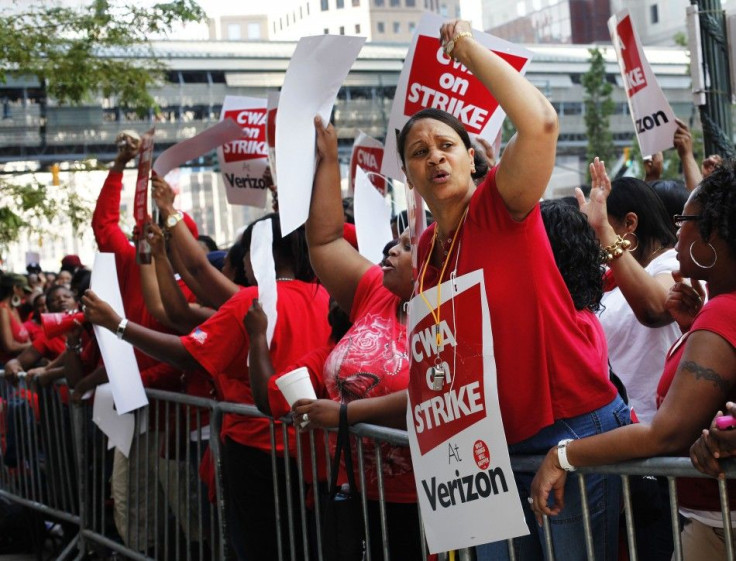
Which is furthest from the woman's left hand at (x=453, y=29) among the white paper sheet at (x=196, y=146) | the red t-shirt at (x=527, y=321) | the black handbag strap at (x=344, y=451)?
the white paper sheet at (x=196, y=146)

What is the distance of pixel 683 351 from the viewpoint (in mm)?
2803

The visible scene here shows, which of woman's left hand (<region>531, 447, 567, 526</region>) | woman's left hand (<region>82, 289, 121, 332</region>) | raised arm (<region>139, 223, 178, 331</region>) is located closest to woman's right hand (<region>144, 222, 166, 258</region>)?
raised arm (<region>139, 223, 178, 331</region>)

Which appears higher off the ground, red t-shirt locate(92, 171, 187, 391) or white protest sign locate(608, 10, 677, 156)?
white protest sign locate(608, 10, 677, 156)

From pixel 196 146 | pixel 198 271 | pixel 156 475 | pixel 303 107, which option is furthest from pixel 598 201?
pixel 156 475

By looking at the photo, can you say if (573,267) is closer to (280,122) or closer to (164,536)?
(280,122)

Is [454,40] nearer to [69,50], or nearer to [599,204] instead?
[599,204]

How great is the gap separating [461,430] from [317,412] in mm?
Answer: 1018

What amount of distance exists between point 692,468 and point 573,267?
0.82 m

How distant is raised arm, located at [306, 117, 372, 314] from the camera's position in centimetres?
397

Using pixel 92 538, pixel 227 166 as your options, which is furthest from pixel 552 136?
pixel 227 166

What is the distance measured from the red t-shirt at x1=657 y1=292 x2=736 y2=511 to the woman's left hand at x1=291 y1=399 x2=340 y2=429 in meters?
1.26

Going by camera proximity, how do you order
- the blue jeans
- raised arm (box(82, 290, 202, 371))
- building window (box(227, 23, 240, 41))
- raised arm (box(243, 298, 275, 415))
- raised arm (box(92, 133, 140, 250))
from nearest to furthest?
the blue jeans
raised arm (box(243, 298, 275, 415))
raised arm (box(82, 290, 202, 371))
raised arm (box(92, 133, 140, 250))
building window (box(227, 23, 240, 41))

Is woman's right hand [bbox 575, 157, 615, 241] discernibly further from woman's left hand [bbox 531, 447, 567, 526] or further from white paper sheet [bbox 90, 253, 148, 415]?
white paper sheet [bbox 90, 253, 148, 415]

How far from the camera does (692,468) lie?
2719 mm
